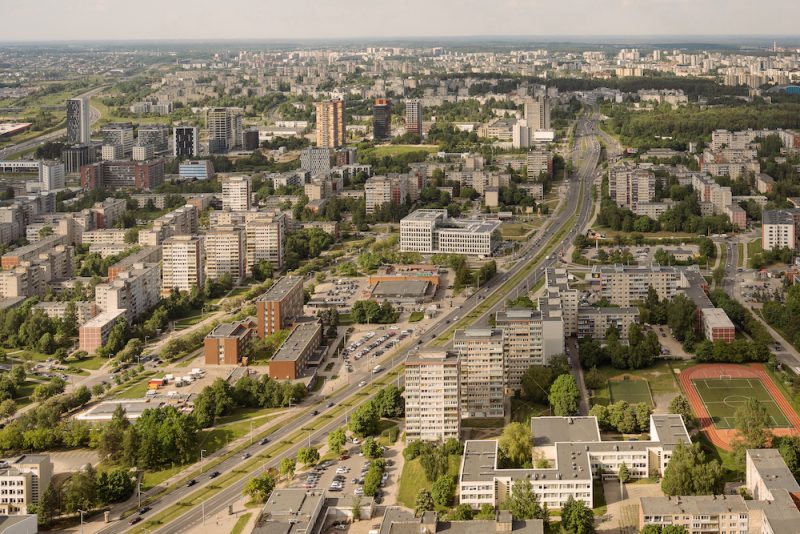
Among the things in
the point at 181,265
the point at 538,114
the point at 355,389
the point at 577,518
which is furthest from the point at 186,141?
the point at 577,518

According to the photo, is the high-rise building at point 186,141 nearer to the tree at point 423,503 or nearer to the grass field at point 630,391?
the grass field at point 630,391

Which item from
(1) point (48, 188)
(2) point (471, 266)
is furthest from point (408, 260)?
(1) point (48, 188)

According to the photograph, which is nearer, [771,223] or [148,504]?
[148,504]

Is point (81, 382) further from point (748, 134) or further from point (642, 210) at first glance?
point (748, 134)

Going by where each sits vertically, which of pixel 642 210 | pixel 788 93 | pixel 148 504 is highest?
pixel 788 93

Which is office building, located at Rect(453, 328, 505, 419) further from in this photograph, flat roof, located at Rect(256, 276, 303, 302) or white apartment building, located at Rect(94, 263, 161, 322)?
white apartment building, located at Rect(94, 263, 161, 322)

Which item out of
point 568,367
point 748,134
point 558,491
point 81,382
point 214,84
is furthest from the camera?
point 214,84

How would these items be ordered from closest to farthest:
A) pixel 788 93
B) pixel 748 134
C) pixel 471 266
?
pixel 471 266, pixel 748 134, pixel 788 93

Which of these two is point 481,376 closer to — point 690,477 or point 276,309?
point 690,477
